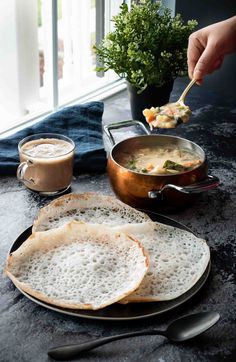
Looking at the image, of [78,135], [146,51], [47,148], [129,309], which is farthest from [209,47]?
[129,309]

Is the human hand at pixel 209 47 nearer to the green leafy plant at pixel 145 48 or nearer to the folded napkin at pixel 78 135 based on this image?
the green leafy plant at pixel 145 48

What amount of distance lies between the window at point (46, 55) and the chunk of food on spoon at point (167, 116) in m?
0.42

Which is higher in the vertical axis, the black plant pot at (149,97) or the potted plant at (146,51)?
the potted plant at (146,51)

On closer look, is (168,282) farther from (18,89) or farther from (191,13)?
(191,13)

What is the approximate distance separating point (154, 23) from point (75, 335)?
103cm

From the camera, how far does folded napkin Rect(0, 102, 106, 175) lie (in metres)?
1.34

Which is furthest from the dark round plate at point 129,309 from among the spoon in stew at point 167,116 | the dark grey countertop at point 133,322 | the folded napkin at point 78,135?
the spoon in stew at point 167,116

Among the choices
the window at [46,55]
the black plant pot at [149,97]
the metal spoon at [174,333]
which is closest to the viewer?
the metal spoon at [174,333]

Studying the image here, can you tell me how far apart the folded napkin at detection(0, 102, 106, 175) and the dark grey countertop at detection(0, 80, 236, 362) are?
31 millimetres

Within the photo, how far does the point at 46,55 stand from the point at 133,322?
46.7 inches

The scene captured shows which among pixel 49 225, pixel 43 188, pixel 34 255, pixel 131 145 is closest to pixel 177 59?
pixel 131 145

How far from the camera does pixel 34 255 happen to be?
932mm

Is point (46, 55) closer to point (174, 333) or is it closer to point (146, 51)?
point (146, 51)

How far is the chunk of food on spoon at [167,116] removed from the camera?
1.44 metres
